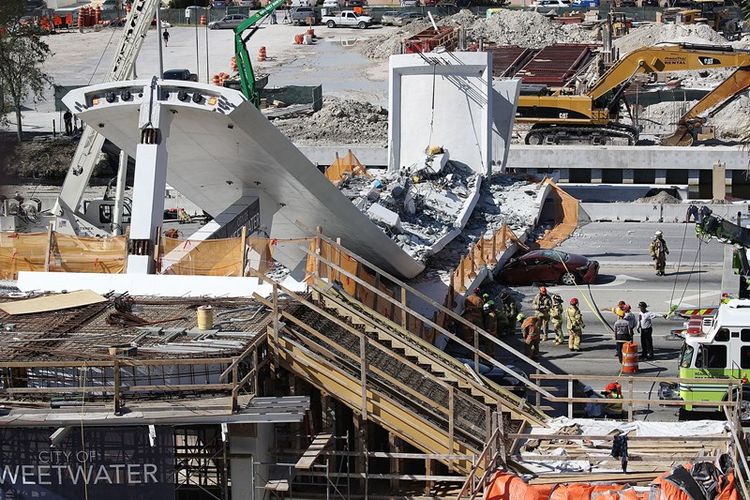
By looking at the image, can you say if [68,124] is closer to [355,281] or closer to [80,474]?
[355,281]

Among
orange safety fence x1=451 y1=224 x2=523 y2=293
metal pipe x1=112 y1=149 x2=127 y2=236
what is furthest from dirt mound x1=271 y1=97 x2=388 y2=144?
orange safety fence x1=451 y1=224 x2=523 y2=293

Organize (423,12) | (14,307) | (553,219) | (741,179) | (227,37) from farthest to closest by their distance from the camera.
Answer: (423,12) → (227,37) → (741,179) → (553,219) → (14,307)

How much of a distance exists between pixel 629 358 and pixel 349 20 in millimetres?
71803

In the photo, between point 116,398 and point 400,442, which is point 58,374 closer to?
point 116,398

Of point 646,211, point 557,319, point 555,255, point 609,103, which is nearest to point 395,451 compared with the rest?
point 557,319

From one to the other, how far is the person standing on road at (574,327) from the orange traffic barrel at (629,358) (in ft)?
6.48

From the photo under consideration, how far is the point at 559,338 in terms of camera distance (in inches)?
1249

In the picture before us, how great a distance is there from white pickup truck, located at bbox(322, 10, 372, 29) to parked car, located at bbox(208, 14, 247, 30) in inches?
234

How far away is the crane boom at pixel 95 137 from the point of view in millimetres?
40688

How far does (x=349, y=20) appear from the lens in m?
98.3

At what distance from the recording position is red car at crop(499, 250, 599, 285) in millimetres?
36781

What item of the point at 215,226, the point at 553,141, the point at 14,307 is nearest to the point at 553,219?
the point at 553,141

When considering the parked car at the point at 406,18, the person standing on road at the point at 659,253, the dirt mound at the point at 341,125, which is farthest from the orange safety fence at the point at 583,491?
the parked car at the point at 406,18

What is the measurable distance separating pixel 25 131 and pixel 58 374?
45.2m
